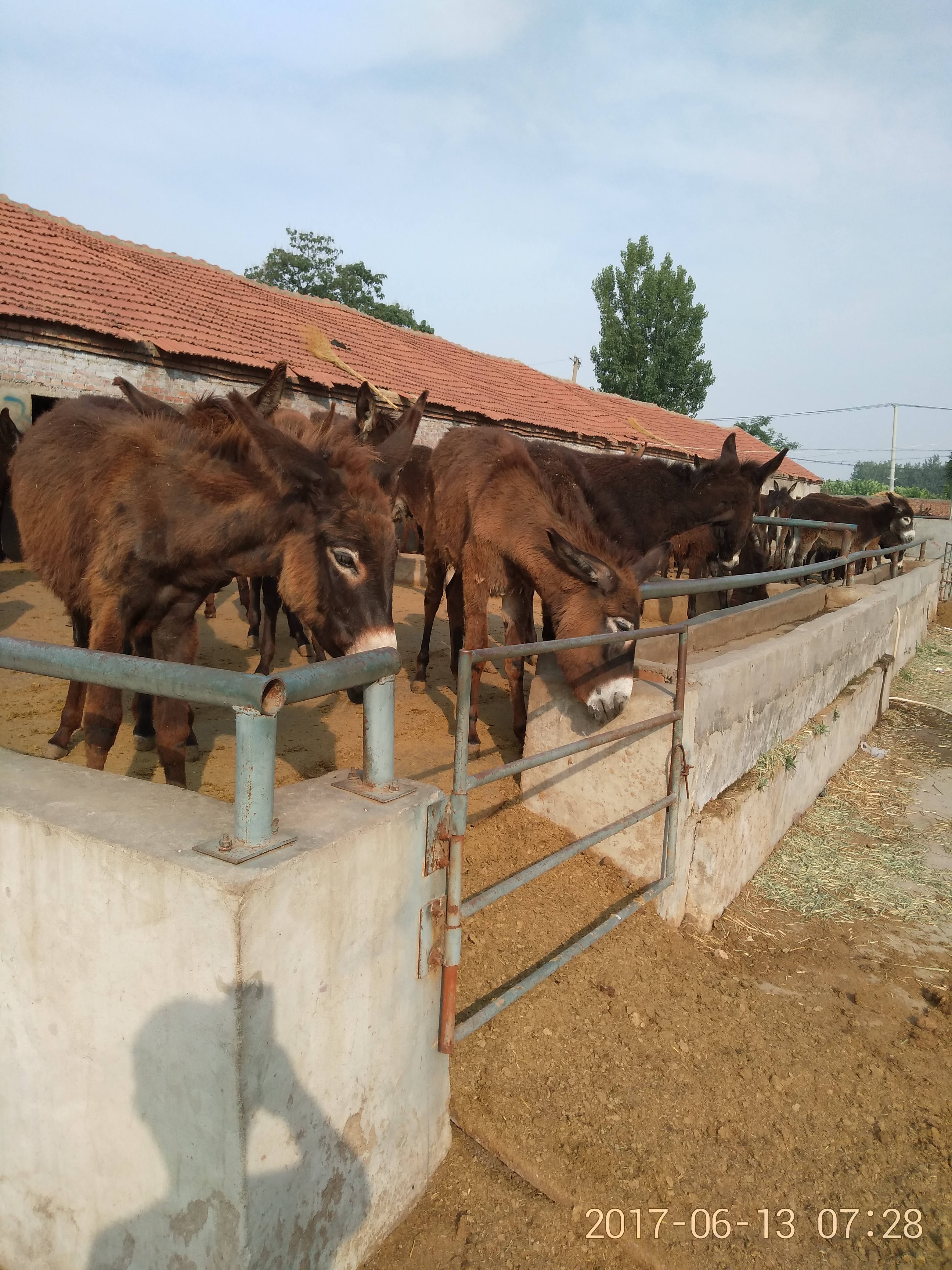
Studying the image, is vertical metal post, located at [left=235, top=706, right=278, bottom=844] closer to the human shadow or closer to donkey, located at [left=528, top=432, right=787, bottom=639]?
the human shadow

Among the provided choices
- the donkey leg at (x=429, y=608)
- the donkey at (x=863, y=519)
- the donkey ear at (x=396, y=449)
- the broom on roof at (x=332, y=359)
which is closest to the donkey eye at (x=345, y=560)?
the donkey ear at (x=396, y=449)

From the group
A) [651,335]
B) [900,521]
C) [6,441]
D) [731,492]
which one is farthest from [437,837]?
[651,335]

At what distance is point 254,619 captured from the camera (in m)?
7.78

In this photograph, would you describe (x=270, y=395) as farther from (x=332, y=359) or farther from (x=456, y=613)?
(x=332, y=359)

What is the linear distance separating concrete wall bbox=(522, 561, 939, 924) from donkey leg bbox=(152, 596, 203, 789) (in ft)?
5.93

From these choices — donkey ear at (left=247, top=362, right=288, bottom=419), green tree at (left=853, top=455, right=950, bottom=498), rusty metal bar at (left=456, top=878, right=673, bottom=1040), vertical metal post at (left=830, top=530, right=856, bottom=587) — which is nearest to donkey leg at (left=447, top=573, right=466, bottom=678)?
donkey ear at (left=247, top=362, right=288, bottom=419)

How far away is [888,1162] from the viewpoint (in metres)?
2.39

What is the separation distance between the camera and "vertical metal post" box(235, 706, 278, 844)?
1520mm

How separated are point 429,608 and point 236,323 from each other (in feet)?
28.3

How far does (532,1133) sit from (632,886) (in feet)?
4.68

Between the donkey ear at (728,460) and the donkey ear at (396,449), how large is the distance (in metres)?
4.04

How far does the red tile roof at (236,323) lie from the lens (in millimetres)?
10367

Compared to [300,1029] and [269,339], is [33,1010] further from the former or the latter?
[269,339]

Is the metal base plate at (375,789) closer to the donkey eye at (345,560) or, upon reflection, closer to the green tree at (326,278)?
the donkey eye at (345,560)
